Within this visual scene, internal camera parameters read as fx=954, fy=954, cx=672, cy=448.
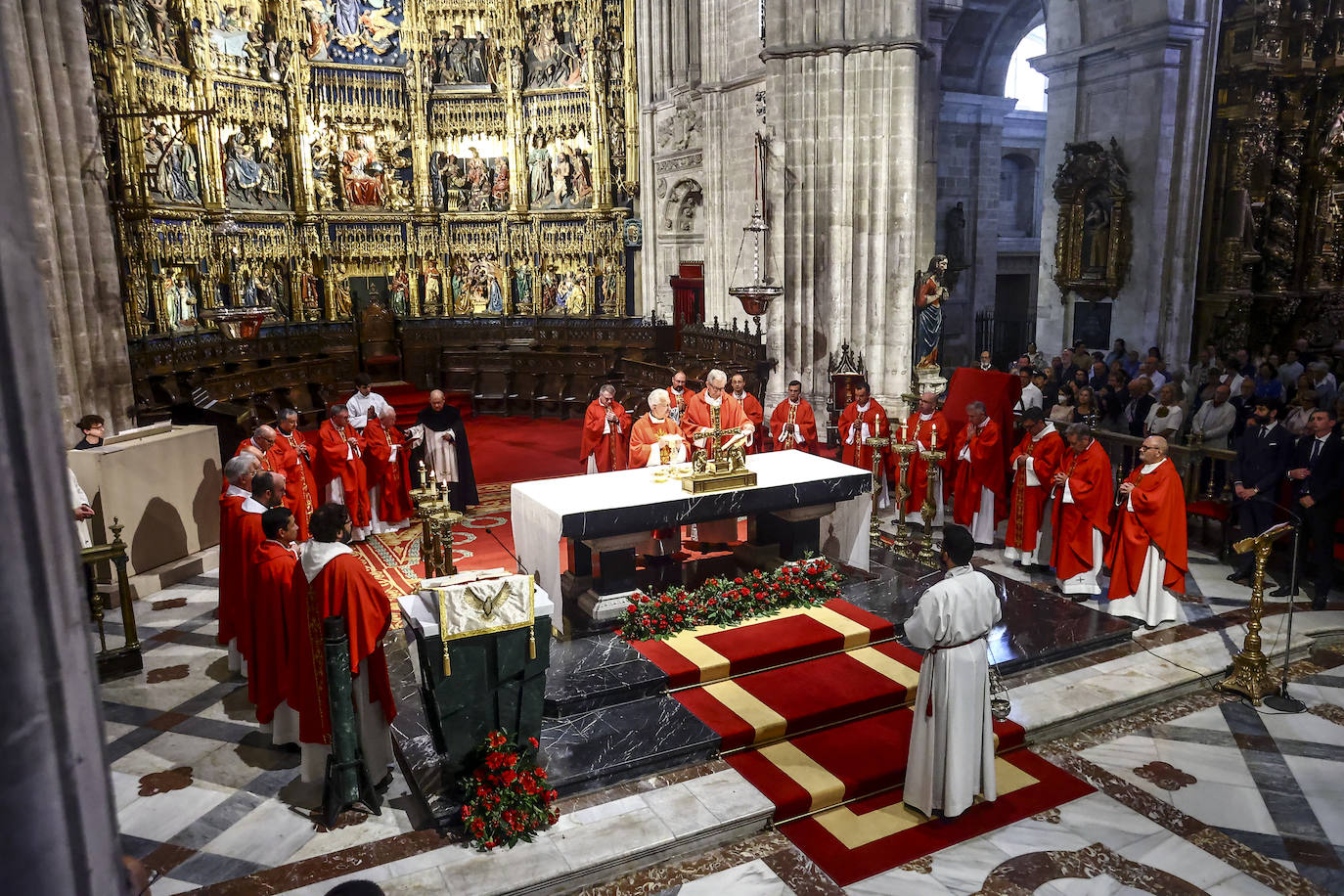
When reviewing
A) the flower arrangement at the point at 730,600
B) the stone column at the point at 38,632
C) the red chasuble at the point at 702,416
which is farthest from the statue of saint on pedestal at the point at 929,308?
the stone column at the point at 38,632

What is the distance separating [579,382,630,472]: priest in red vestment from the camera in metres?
11.9

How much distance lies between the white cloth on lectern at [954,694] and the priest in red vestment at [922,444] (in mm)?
5071

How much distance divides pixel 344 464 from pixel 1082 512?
7886mm

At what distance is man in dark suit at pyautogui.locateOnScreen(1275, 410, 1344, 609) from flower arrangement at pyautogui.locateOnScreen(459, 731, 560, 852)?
24.4 ft

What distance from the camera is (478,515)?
1242 cm

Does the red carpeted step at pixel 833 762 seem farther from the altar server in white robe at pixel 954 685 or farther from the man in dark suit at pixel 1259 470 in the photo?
the man in dark suit at pixel 1259 470

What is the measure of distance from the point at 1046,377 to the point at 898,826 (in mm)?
9351

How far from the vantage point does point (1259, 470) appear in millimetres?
9383

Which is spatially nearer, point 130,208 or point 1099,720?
point 1099,720

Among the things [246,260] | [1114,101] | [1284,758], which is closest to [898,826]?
[1284,758]

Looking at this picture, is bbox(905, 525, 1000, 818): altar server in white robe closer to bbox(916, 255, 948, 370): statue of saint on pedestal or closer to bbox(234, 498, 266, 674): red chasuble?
bbox(234, 498, 266, 674): red chasuble

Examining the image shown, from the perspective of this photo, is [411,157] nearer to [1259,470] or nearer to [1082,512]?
[1082,512]

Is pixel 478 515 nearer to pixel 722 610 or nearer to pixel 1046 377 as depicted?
pixel 722 610

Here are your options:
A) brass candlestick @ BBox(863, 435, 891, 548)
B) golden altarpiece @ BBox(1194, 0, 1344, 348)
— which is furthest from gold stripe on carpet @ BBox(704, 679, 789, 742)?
golden altarpiece @ BBox(1194, 0, 1344, 348)
